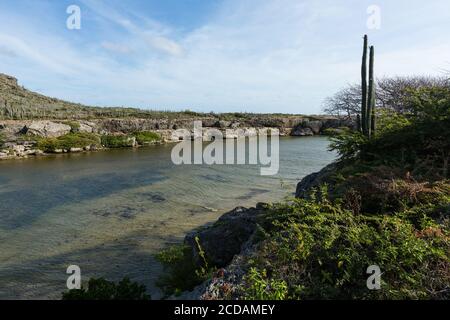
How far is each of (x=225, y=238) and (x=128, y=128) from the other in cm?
3516

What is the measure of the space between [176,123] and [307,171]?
2742 cm

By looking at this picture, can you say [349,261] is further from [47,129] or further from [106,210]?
[47,129]

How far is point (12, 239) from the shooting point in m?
9.55

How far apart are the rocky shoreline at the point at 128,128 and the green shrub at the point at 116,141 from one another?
240 millimetres

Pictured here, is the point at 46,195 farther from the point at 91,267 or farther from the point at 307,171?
the point at 307,171

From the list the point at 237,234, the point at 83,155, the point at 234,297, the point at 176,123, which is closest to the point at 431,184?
the point at 237,234

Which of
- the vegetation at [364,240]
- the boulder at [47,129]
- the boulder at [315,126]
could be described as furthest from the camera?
the boulder at [315,126]

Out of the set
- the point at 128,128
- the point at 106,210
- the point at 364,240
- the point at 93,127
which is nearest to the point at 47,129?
the point at 93,127

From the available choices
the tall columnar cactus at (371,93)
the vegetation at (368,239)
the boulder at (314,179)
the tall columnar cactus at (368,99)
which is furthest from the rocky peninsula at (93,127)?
the vegetation at (368,239)

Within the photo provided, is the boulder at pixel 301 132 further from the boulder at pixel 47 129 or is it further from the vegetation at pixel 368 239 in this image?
the vegetation at pixel 368 239

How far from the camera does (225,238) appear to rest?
21.1 ft

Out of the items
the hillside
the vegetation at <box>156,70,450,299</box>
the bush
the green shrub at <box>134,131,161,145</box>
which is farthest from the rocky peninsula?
the bush

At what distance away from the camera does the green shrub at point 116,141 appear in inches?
1311

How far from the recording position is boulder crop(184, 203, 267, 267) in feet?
20.0
